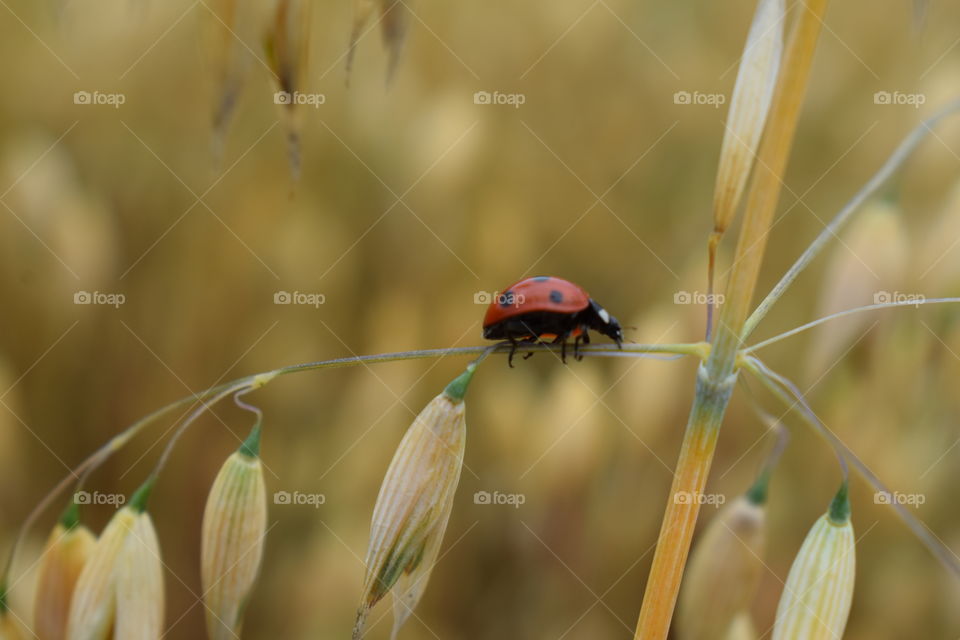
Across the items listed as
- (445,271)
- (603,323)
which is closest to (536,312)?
(603,323)

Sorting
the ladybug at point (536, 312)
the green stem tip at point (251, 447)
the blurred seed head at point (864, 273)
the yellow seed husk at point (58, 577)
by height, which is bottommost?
the yellow seed husk at point (58, 577)

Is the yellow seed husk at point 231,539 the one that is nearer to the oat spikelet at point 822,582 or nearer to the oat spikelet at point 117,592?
the oat spikelet at point 117,592

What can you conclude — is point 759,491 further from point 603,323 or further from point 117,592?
point 117,592

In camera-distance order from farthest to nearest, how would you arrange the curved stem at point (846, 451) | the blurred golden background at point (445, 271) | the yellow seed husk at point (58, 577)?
the blurred golden background at point (445, 271) < the yellow seed husk at point (58, 577) < the curved stem at point (846, 451)

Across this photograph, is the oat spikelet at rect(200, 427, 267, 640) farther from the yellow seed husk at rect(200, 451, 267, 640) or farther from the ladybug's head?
the ladybug's head

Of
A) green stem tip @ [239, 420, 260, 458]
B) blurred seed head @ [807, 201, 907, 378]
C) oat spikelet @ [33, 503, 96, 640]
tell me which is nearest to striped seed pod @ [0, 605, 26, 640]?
oat spikelet @ [33, 503, 96, 640]

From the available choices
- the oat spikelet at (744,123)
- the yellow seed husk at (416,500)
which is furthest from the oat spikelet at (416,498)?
the oat spikelet at (744,123)

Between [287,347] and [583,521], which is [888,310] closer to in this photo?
[583,521]
